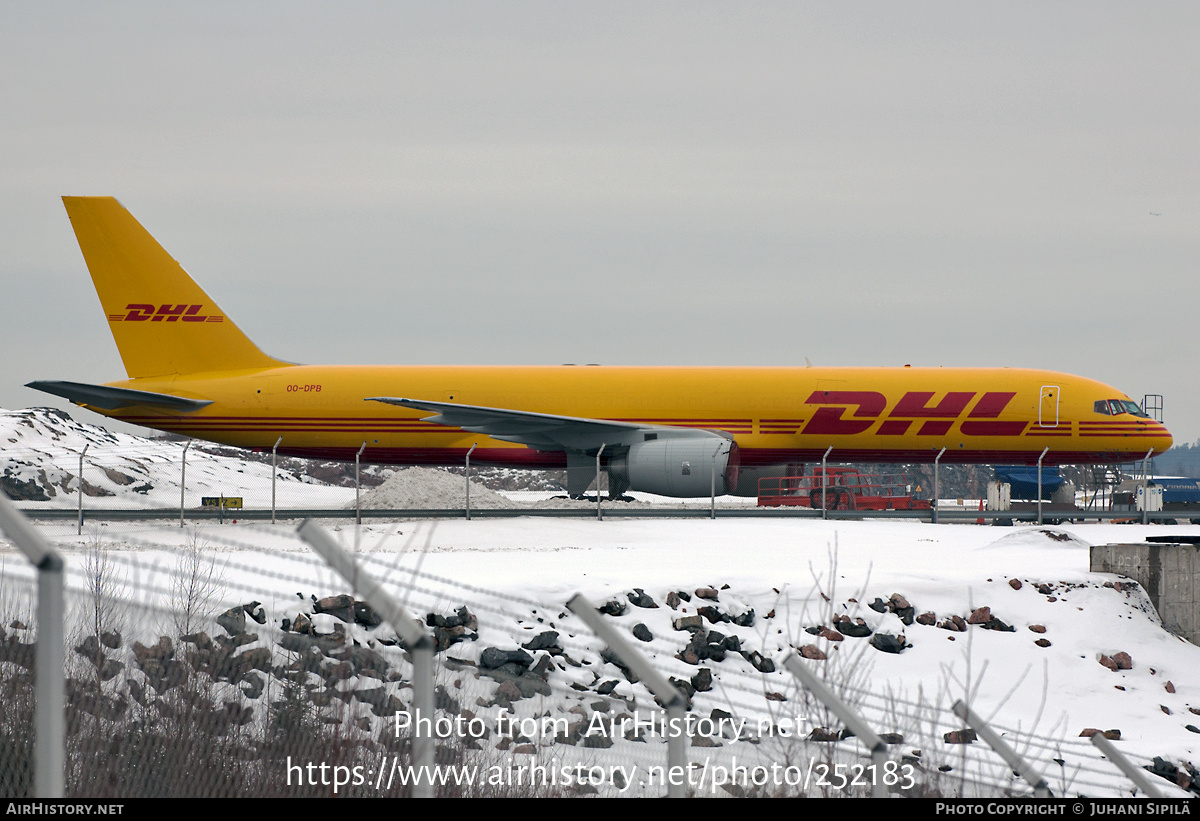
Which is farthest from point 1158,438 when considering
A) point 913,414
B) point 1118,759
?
point 1118,759

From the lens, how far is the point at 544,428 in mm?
26750

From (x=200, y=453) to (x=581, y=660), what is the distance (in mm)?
57921

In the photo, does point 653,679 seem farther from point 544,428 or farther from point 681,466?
point 544,428

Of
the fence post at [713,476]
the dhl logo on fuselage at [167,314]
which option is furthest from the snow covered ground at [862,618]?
the dhl logo on fuselage at [167,314]

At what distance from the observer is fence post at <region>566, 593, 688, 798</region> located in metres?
4.67

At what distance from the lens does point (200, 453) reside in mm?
65375

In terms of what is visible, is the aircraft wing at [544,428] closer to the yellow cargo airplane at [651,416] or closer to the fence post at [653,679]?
the yellow cargo airplane at [651,416]

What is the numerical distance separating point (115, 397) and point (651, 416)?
13482mm

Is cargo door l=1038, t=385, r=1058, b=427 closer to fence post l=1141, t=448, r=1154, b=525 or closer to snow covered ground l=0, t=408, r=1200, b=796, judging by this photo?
fence post l=1141, t=448, r=1154, b=525

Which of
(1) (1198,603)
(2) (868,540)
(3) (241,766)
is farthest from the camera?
(2) (868,540)

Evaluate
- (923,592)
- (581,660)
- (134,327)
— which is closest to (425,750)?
(581,660)


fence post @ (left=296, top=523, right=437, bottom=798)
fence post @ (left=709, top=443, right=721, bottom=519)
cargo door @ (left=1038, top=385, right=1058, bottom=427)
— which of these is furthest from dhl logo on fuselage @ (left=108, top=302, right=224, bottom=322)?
fence post @ (left=296, top=523, right=437, bottom=798)

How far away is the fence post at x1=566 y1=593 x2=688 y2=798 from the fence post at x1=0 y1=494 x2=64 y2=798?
186cm
